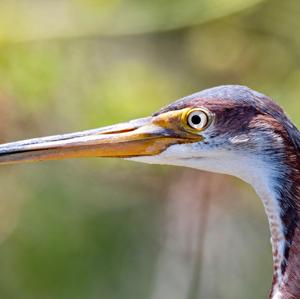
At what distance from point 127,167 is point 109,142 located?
2.84 meters

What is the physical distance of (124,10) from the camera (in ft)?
23.1

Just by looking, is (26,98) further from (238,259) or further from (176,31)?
(238,259)

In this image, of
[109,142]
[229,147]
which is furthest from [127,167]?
[229,147]

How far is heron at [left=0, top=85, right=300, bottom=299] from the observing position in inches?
156

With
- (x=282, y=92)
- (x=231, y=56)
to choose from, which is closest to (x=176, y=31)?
(x=231, y=56)

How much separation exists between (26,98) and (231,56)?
1170 millimetres

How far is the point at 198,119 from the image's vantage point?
4.18m

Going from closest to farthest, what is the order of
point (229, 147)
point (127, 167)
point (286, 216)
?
1. point (286, 216)
2. point (229, 147)
3. point (127, 167)

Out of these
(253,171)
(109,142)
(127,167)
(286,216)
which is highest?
(127,167)

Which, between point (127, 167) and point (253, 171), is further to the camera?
point (127, 167)

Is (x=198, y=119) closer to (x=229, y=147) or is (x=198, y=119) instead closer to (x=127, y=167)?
→ (x=229, y=147)

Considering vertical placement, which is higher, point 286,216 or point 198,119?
point 198,119

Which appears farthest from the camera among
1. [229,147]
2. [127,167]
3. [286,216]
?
[127,167]

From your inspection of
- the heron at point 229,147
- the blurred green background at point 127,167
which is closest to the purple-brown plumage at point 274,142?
the heron at point 229,147
